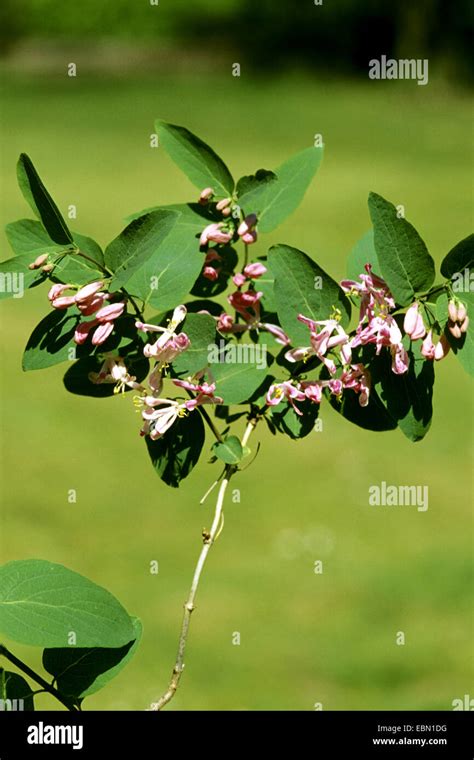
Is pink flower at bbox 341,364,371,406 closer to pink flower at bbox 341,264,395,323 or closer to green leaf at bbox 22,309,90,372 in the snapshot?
pink flower at bbox 341,264,395,323

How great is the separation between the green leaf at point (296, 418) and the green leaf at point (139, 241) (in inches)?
6.5

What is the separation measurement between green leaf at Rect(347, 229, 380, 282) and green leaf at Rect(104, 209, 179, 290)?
164 millimetres

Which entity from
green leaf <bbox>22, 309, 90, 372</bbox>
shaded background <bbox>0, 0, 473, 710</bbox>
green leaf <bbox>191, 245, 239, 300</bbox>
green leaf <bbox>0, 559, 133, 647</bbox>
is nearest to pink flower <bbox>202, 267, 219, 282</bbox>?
green leaf <bbox>191, 245, 239, 300</bbox>

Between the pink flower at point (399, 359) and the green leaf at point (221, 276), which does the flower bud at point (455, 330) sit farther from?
the green leaf at point (221, 276)

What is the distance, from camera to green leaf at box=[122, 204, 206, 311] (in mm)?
882

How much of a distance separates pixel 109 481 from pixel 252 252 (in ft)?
9.29

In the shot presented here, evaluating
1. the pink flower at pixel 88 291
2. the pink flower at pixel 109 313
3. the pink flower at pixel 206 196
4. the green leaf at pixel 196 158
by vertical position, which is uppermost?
the green leaf at pixel 196 158

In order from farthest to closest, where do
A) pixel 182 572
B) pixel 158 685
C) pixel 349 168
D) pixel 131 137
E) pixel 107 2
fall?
1. pixel 107 2
2. pixel 131 137
3. pixel 349 168
4. pixel 182 572
5. pixel 158 685

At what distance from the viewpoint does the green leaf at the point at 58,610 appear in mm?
810

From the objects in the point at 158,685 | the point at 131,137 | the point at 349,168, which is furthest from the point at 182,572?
the point at 131,137

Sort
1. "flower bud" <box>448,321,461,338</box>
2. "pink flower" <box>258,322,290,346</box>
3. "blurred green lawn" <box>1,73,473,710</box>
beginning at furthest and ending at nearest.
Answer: "blurred green lawn" <box>1,73,473,710</box> < "pink flower" <box>258,322,290,346</box> < "flower bud" <box>448,321,461,338</box>

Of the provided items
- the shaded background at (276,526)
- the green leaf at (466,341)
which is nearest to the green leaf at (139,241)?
the green leaf at (466,341)

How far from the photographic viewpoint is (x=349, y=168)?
1086cm

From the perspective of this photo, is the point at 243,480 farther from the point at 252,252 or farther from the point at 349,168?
the point at 349,168
